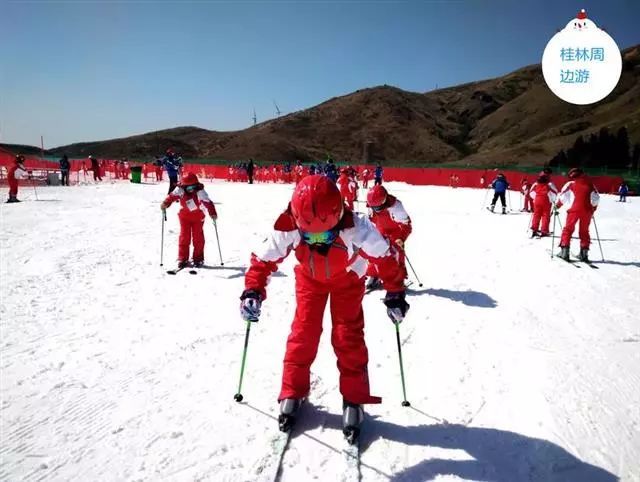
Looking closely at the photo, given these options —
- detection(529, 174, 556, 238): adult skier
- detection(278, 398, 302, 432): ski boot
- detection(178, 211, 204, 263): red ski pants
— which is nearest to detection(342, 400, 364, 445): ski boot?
detection(278, 398, 302, 432): ski boot

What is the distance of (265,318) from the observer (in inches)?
216

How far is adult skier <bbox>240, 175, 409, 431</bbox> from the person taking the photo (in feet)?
9.87

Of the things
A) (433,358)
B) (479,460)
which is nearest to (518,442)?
(479,460)

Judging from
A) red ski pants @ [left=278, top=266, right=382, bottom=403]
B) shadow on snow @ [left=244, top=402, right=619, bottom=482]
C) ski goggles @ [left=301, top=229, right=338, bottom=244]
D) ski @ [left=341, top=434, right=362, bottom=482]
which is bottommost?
shadow on snow @ [left=244, top=402, right=619, bottom=482]

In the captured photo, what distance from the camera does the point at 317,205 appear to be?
2.73 meters

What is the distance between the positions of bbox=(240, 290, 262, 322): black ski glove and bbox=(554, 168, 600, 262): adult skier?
817 centimetres

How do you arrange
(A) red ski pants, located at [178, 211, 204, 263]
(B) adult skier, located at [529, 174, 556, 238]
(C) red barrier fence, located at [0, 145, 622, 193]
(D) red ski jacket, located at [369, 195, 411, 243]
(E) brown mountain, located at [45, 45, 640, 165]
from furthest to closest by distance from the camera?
(E) brown mountain, located at [45, 45, 640, 165]
(C) red barrier fence, located at [0, 145, 622, 193]
(B) adult skier, located at [529, 174, 556, 238]
(A) red ski pants, located at [178, 211, 204, 263]
(D) red ski jacket, located at [369, 195, 411, 243]

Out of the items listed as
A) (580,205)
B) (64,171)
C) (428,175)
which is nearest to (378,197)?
(580,205)

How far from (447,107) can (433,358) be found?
452ft

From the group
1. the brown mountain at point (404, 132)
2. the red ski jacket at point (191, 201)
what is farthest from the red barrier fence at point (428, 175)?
the brown mountain at point (404, 132)

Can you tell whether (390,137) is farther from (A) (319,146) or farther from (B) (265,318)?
(B) (265,318)

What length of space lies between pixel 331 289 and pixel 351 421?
0.99 meters

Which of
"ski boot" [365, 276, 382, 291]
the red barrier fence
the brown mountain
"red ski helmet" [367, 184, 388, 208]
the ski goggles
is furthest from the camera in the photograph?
the brown mountain

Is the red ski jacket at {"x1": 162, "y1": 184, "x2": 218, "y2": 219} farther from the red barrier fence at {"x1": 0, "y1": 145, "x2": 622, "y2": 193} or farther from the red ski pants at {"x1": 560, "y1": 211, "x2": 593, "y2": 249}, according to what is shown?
the red barrier fence at {"x1": 0, "y1": 145, "x2": 622, "y2": 193}
